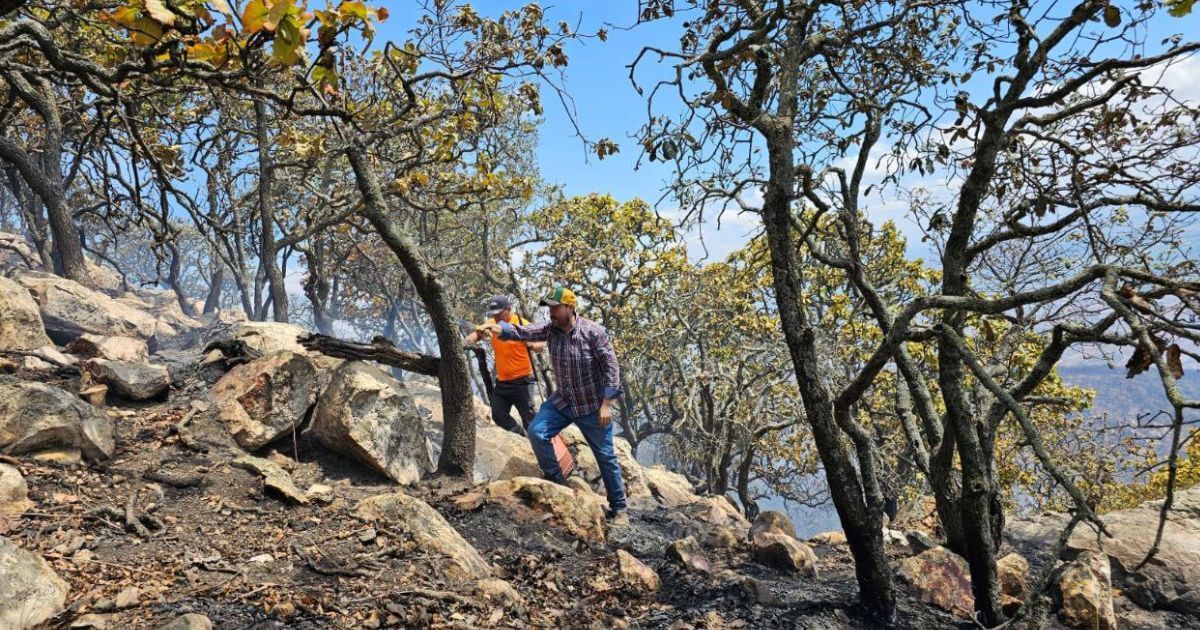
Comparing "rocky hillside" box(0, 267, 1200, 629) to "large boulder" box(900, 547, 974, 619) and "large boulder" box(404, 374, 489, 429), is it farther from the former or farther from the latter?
"large boulder" box(404, 374, 489, 429)

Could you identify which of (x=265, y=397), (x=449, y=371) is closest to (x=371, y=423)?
(x=449, y=371)

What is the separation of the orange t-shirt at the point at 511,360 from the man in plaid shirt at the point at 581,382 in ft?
5.40

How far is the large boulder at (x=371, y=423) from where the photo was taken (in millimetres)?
6355

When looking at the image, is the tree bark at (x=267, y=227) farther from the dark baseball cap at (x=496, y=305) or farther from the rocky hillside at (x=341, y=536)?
the dark baseball cap at (x=496, y=305)

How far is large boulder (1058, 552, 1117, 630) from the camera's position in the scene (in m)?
4.68

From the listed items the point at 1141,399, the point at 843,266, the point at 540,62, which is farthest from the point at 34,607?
the point at 1141,399

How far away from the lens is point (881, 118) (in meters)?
5.60

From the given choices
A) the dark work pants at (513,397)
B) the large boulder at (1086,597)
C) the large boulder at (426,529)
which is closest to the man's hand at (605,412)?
the large boulder at (426,529)

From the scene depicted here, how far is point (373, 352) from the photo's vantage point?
23.4 ft

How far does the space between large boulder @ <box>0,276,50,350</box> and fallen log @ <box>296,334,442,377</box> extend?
3372 mm

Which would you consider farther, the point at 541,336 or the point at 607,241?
the point at 607,241

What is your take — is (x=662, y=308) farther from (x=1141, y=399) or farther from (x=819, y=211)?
(x=1141, y=399)

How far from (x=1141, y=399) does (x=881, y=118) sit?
724 feet

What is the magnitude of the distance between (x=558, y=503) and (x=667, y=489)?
15.6 ft
